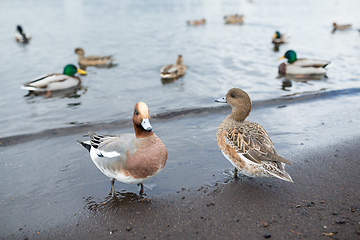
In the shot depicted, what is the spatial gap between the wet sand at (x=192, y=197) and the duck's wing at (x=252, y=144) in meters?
0.56

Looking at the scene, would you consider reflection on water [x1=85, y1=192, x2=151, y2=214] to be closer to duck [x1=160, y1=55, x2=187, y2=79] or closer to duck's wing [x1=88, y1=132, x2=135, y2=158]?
duck's wing [x1=88, y1=132, x2=135, y2=158]

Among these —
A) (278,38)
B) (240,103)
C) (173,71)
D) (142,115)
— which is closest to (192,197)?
(142,115)

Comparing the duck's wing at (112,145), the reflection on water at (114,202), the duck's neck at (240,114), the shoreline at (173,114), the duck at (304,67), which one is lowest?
the reflection on water at (114,202)

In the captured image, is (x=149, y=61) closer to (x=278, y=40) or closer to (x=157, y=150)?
(x=278, y=40)

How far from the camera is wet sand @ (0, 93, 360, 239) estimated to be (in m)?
3.14

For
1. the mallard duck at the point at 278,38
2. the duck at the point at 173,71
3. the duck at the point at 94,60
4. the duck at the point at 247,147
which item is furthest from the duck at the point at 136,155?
the mallard duck at the point at 278,38

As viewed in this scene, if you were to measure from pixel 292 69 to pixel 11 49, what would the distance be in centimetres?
1330

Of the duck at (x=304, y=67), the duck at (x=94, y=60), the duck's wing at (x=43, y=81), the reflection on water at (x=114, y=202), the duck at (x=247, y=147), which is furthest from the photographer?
the duck at (x=94, y=60)

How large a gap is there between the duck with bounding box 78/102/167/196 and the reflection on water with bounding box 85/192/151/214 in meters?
0.33

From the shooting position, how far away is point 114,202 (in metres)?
3.69

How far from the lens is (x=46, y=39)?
15.5 metres

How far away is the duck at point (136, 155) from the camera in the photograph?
11.3ft

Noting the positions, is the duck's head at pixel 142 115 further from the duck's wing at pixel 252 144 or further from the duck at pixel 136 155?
the duck's wing at pixel 252 144

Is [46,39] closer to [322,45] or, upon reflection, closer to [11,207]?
[11,207]
